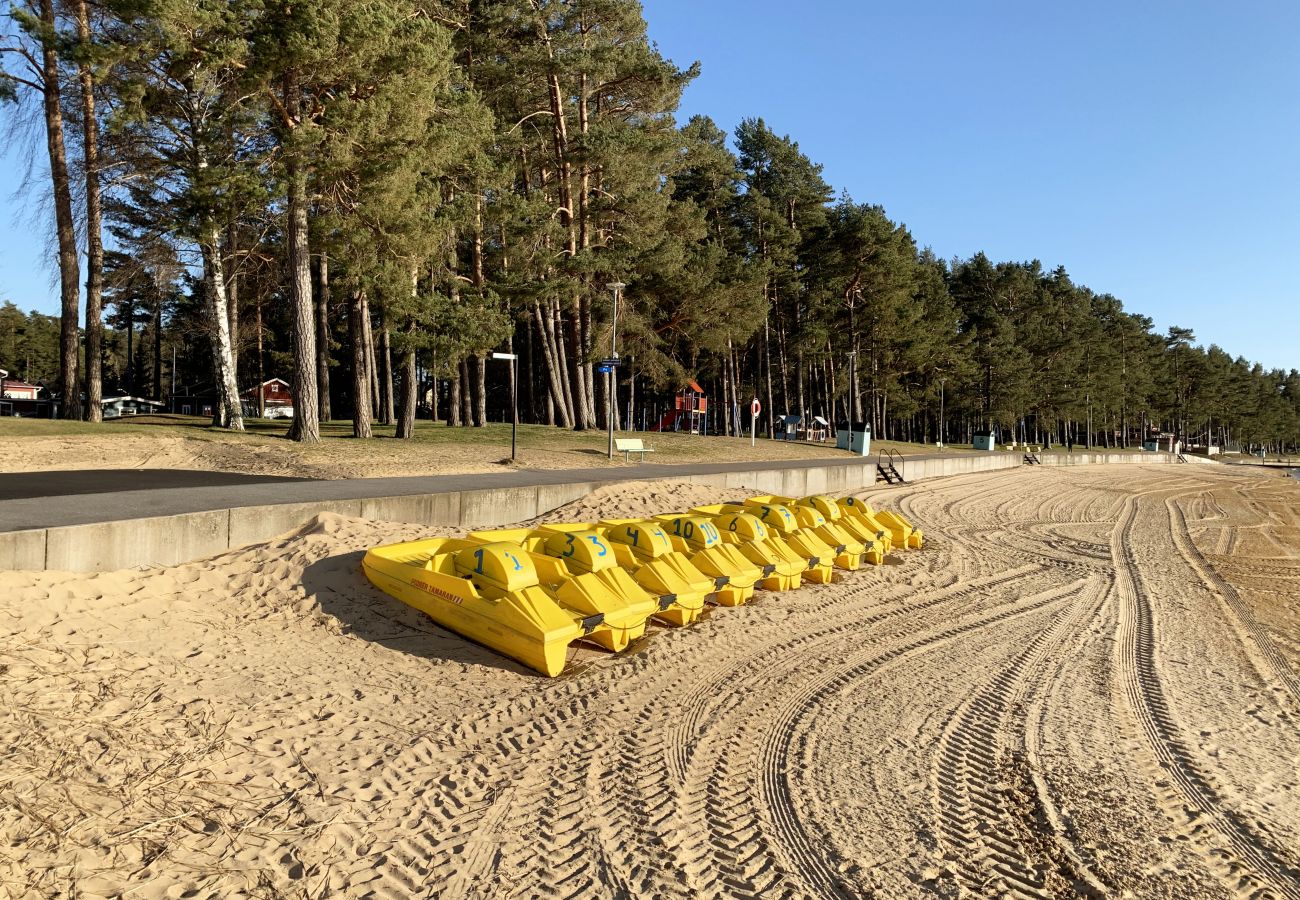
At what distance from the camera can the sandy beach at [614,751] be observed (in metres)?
3.61

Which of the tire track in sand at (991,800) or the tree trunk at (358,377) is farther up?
the tree trunk at (358,377)

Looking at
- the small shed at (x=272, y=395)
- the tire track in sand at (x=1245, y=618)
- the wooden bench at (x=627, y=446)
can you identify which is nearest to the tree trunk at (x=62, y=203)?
the wooden bench at (x=627, y=446)

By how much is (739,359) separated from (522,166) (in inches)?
1131

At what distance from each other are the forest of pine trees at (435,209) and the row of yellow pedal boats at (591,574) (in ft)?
40.4

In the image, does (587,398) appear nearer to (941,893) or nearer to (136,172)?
(136,172)

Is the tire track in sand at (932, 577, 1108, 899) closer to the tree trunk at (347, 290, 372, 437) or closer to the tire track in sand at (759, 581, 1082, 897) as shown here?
the tire track in sand at (759, 581, 1082, 897)

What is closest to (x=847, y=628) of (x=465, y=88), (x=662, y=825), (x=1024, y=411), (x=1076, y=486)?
(x=662, y=825)

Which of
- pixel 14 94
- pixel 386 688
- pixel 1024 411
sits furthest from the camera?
pixel 1024 411

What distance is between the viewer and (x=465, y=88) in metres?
25.9

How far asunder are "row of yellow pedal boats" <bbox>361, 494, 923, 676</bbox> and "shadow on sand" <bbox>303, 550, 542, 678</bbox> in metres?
0.11

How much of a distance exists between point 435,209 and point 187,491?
13122mm

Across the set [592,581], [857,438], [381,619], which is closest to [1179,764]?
[592,581]

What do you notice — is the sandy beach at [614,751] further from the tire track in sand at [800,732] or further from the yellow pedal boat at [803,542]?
the yellow pedal boat at [803,542]

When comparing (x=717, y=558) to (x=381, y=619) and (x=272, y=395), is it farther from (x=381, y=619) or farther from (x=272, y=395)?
(x=272, y=395)
